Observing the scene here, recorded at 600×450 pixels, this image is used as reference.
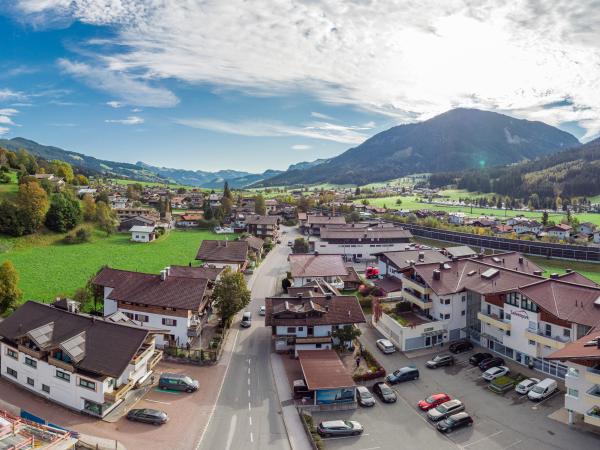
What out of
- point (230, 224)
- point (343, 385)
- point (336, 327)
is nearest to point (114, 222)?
point (230, 224)

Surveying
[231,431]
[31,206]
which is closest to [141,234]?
[31,206]

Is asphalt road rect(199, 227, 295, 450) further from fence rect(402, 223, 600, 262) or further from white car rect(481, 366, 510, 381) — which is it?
fence rect(402, 223, 600, 262)

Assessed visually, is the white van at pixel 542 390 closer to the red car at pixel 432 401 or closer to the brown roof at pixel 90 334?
the red car at pixel 432 401

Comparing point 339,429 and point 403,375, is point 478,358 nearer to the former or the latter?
point 403,375

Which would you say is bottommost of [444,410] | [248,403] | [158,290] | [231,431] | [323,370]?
[231,431]

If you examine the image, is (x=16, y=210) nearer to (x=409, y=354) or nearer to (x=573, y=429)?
(x=409, y=354)

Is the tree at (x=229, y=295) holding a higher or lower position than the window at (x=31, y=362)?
higher

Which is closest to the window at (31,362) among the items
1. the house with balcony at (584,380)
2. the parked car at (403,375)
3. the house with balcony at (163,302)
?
the house with balcony at (163,302)
